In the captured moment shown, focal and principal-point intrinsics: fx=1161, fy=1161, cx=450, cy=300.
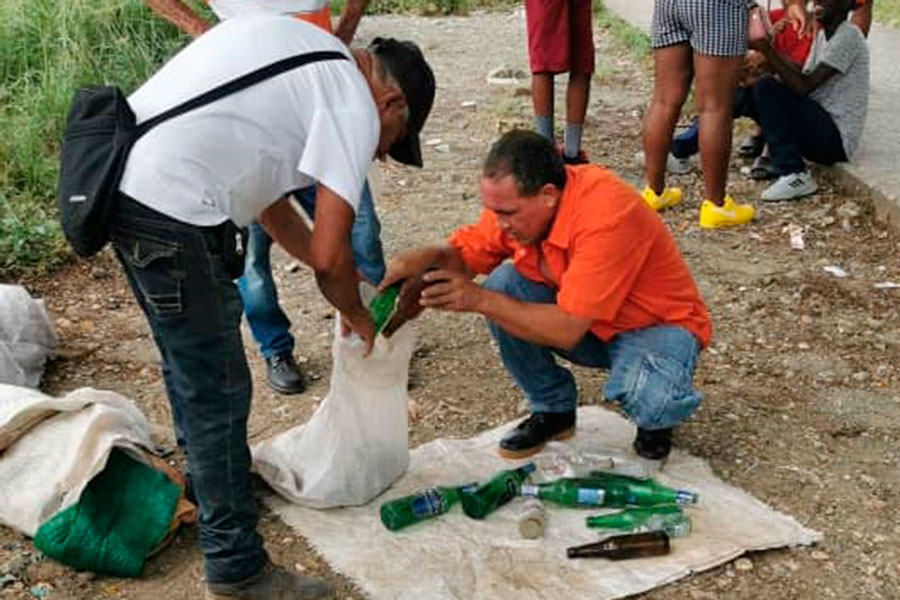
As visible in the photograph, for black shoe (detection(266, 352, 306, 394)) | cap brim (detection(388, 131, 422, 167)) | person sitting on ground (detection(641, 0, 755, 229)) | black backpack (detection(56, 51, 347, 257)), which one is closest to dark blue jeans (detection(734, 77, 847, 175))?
person sitting on ground (detection(641, 0, 755, 229))

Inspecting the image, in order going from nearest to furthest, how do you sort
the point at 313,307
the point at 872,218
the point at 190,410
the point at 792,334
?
the point at 190,410 < the point at 792,334 < the point at 313,307 < the point at 872,218

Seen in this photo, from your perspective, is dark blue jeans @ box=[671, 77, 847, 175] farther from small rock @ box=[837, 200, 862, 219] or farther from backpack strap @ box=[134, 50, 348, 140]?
backpack strap @ box=[134, 50, 348, 140]

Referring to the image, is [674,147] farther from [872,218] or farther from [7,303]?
[7,303]

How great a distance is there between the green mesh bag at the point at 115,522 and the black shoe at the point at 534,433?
0.97 meters

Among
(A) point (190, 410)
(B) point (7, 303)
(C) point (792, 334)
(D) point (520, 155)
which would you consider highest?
(D) point (520, 155)

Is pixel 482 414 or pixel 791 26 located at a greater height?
pixel 791 26

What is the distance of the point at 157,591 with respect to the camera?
2.89m

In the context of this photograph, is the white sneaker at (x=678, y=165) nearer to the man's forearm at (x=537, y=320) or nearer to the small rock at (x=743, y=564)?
the man's forearm at (x=537, y=320)

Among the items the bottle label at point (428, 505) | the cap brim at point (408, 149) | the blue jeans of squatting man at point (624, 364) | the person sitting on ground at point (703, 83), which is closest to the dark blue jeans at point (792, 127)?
the person sitting on ground at point (703, 83)

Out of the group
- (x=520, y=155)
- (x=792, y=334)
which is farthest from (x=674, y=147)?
(x=520, y=155)

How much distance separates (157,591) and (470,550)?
790mm

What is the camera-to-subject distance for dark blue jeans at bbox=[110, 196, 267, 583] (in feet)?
7.71

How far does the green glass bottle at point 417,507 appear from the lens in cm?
306

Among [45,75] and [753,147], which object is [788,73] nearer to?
[753,147]
